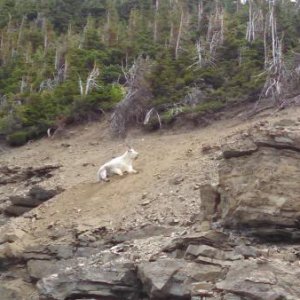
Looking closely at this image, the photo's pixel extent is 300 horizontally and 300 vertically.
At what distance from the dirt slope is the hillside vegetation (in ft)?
6.22

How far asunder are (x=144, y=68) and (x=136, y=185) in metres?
11.9

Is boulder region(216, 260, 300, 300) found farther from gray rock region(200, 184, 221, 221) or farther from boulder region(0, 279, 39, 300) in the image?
boulder region(0, 279, 39, 300)

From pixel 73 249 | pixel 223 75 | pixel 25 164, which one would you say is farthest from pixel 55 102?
pixel 73 249

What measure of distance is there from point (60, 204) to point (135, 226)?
3837 millimetres

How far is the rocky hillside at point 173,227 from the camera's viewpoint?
34.0 ft

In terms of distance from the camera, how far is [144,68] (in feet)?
95.4

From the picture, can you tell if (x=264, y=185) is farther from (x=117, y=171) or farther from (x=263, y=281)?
(x=117, y=171)

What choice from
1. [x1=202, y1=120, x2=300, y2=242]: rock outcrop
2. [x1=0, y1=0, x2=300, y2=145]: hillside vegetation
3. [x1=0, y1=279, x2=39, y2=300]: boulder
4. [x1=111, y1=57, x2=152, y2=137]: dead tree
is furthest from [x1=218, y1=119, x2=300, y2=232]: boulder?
[x1=111, y1=57, x2=152, y2=137]: dead tree

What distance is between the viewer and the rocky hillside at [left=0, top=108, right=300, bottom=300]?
34.0ft

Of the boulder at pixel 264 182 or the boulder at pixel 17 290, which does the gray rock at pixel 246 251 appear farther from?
the boulder at pixel 17 290

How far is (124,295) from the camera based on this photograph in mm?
11500

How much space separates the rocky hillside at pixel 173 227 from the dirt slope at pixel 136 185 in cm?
4

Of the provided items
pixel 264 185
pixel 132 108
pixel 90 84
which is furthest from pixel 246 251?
pixel 90 84

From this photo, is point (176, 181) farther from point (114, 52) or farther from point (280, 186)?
point (114, 52)
